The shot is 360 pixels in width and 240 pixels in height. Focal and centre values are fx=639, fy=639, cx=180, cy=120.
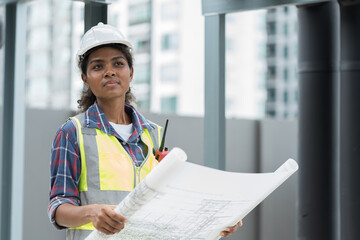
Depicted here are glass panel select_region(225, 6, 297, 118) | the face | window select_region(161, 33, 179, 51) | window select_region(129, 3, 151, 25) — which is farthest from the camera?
glass panel select_region(225, 6, 297, 118)

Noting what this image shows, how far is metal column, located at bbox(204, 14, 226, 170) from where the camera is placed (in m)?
3.40

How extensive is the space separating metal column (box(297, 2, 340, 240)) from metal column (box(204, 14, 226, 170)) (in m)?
0.65

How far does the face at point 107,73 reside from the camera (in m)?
1.70

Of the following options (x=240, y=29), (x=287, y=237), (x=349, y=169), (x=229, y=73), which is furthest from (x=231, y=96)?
(x=349, y=169)

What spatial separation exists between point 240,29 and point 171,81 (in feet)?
24.6

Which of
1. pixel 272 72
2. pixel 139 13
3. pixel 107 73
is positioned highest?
pixel 139 13

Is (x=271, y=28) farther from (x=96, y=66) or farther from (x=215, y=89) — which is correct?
(x=96, y=66)

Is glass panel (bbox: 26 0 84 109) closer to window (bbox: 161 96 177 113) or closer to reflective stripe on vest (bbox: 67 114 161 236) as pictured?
window (bbox: 161 96 177 113)

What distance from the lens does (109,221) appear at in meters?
1.37

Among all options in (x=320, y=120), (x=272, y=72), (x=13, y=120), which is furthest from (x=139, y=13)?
(x=13, y=120)

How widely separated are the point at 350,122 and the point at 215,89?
29.7 inches

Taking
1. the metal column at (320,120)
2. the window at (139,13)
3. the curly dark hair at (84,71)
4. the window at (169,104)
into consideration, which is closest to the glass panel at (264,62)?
the window at (169,104)

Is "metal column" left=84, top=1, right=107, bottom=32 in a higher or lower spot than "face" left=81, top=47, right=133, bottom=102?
higher

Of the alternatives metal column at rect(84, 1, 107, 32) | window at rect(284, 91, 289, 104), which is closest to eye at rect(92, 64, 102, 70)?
metal column at rect(84, 1, 107, 32)
